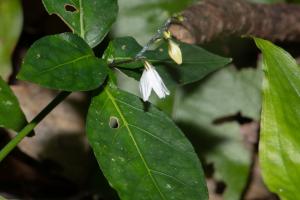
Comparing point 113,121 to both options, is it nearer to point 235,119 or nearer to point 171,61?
point 171,61

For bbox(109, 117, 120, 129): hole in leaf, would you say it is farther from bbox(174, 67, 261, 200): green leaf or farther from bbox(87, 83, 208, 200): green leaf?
bbox(174, 67, 261, 200): green leaf

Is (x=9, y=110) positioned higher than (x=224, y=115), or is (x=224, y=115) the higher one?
(x=9, y=110)

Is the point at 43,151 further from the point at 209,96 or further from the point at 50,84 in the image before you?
the point at 50,84

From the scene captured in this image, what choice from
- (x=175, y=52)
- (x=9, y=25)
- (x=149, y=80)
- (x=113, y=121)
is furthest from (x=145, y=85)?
(x=9, y=25)

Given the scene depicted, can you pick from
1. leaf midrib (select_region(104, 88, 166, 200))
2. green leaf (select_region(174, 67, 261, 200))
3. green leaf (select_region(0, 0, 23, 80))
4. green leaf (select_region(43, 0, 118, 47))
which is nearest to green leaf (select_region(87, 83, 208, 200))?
leaf midrib (select_region(104, 88, 166, 200))

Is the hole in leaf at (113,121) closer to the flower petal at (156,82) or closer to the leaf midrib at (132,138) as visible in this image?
the leaf midrib at (132,138)

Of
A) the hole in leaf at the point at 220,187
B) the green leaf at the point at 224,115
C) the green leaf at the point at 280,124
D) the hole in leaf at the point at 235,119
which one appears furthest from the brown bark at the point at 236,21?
the hole in leaf at the point at 220,187
